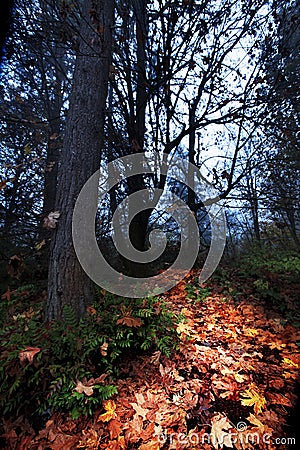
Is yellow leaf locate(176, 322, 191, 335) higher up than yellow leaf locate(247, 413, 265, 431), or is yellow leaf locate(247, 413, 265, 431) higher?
yellow leaf locate(176, 322, 191, 335)

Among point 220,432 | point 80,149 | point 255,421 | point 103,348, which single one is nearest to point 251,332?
point 255,421

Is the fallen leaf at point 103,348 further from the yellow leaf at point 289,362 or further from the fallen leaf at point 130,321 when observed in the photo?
the yellow leaf at point 289,362

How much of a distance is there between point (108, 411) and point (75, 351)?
1.92 feet

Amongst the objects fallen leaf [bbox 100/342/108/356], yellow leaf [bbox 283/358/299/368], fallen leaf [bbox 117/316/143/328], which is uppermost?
fallen leaf [bbox 117/316/143/328]

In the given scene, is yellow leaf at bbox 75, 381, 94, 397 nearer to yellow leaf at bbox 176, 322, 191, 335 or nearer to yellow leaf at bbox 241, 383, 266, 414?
yellow leaf at bbox 176, 322, 191, 335

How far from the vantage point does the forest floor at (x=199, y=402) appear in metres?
1.75

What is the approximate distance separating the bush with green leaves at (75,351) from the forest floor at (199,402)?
12cm

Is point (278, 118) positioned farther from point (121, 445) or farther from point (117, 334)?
point (121, 445)

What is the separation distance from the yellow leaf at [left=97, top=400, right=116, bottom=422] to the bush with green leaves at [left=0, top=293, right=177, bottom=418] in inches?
2.8

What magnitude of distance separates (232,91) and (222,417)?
17.4 feet

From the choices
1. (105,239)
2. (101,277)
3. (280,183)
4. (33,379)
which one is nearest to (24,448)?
(33,379)

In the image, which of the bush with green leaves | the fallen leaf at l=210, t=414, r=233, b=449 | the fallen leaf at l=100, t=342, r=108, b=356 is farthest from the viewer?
the fallen leaf at l=100, t=342, r=108, b=356

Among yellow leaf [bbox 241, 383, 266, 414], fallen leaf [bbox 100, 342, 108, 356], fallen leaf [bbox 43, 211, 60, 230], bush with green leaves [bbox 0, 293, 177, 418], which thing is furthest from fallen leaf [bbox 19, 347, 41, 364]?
yellow leaf [bbox 241, 383, 266, 414]

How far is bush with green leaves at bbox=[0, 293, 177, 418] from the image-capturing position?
2.03 metres
